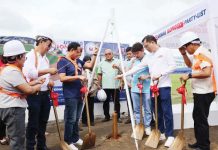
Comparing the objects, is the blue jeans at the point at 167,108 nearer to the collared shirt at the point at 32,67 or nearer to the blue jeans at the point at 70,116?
the blue jeans at the point at 70,116

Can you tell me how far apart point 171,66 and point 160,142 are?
1416 millimetres

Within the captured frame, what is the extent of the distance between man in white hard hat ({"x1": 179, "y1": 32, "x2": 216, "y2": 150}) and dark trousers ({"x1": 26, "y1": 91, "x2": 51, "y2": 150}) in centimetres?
213

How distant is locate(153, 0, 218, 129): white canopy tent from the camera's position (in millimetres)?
4129

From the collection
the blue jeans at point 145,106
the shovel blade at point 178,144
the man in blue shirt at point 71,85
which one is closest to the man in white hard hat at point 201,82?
the shovel blade at point 178,144

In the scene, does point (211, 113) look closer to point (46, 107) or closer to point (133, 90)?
point (133, 90)

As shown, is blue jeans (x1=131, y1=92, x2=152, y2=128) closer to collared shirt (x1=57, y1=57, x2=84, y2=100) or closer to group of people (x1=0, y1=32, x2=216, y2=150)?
group of people (x1=0, y1=32, x2=216, y2=150)

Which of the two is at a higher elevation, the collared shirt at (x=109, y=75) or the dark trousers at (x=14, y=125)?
the collared shirt at (x=109, y=75)

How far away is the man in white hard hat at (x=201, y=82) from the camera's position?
161 inches

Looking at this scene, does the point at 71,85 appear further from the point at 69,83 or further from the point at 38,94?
the point at 38,94

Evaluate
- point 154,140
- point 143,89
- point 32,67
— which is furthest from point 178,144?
point 32,67

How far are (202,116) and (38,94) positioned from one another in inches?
96.9

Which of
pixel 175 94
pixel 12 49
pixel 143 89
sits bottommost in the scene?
pixel 175 94

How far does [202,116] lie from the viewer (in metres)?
4.24

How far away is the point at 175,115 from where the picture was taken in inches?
249
